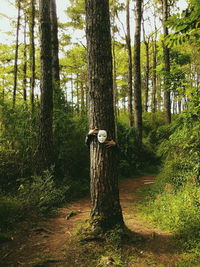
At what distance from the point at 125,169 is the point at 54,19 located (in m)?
7.99

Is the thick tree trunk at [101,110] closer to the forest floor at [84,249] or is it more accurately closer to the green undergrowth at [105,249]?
the green undergrowth at [105,249]

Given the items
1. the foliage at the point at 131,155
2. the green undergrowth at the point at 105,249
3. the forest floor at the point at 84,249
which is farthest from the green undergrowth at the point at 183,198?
the foliage at the point at 131,155

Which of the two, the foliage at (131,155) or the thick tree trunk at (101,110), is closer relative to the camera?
the thick tree trunk at (101,110)

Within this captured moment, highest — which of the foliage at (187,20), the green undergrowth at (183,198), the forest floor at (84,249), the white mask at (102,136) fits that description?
the foliage at (187,20)

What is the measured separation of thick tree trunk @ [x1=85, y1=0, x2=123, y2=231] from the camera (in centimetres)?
354

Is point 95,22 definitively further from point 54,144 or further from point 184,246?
point 54,144

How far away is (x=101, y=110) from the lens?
11.7 ft

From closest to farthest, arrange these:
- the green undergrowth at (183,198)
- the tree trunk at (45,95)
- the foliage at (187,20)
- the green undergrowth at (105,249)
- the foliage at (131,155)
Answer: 1. the foliage at (187,20)
2. the green undergrowth at (105,249)
3. the green undergrowth at (183,198)
4. the tree trunk at (45,95)
5. the foliage at (131,155)

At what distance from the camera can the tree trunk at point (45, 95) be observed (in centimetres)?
650

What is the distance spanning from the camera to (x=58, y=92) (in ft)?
25.2

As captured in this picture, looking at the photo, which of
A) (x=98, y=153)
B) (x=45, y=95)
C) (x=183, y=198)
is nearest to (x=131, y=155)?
(x=45, y=95)

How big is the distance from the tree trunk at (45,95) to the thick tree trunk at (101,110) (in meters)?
3.28

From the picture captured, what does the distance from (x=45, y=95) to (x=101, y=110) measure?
368 centimetres

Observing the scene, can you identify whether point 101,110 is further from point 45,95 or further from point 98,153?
point 45,95
